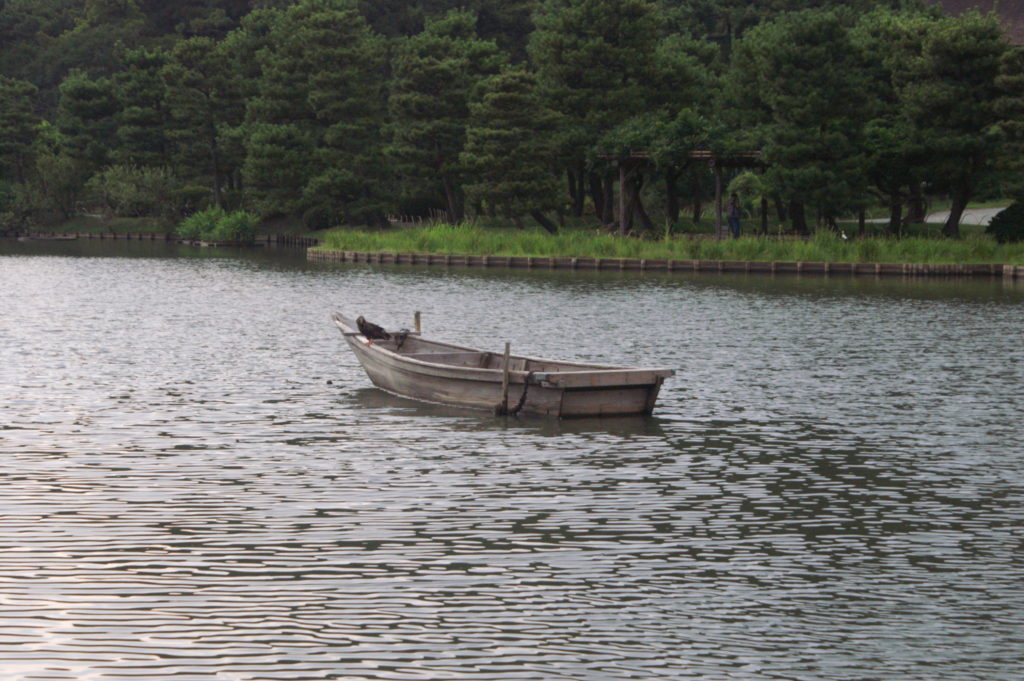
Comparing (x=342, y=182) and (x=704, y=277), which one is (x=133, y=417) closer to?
(x=704, y=277)

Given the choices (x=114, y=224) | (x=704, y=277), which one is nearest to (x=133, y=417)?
(x=704, y=277)

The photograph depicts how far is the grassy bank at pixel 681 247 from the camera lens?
60844mm

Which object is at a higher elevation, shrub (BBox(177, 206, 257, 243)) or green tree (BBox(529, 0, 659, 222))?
green tree (BBox(529, 0, 659, 222))

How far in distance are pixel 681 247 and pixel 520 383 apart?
4167cm

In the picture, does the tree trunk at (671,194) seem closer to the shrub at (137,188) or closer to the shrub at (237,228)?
the shrub at (237,228)

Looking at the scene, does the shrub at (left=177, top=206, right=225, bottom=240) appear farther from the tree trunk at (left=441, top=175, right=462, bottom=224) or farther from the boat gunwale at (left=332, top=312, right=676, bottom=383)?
the boat gunwale at (left=332, top=312, right=676, bottom=383)

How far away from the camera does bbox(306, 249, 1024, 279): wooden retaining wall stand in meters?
59.4

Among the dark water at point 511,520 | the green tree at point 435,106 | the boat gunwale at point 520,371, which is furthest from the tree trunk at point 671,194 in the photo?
the boat gunwale at point 520,371

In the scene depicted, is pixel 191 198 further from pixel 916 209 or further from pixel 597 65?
pixel 916 209

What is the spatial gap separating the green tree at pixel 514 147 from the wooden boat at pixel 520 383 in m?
47.4

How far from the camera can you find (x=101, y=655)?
38.8 ft

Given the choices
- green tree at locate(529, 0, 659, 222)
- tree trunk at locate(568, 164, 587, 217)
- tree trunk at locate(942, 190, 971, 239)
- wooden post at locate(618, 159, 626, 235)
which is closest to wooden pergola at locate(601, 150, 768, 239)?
wooden post at locate(618, 159, 626, 235)

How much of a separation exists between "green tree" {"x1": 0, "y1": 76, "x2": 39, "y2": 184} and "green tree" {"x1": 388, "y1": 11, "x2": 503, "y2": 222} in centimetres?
4198

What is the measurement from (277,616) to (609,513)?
5591mm
